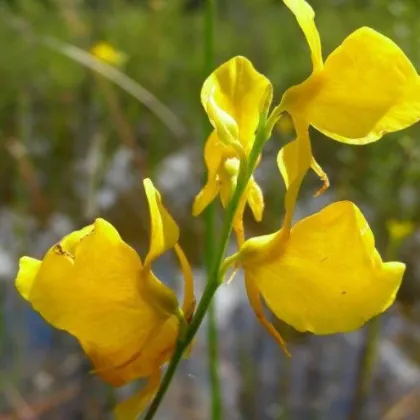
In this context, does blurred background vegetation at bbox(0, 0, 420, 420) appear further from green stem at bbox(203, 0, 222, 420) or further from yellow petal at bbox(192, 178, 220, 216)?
yellow petal at bbox(192, 178, 220, 216)

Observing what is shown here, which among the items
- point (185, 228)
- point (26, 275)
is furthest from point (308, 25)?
point (185, 228)

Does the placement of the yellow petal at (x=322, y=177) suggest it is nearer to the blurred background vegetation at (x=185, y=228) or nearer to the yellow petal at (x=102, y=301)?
the yellow petal at (x=102, y=301)

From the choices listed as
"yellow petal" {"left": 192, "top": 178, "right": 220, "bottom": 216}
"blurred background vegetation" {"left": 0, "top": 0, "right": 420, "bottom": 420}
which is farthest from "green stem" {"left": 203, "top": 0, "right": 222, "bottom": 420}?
Answer: "blurred background vegetation" {"left": 0, "top": 0, "right": 420, "bottom": 420}

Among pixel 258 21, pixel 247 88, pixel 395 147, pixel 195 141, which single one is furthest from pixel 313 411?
pixel 258 21

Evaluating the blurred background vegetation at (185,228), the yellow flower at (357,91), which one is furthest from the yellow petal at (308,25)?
the blurred background vegetation at (185,228)

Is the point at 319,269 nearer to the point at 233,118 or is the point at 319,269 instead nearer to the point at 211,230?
the point at 233,118
